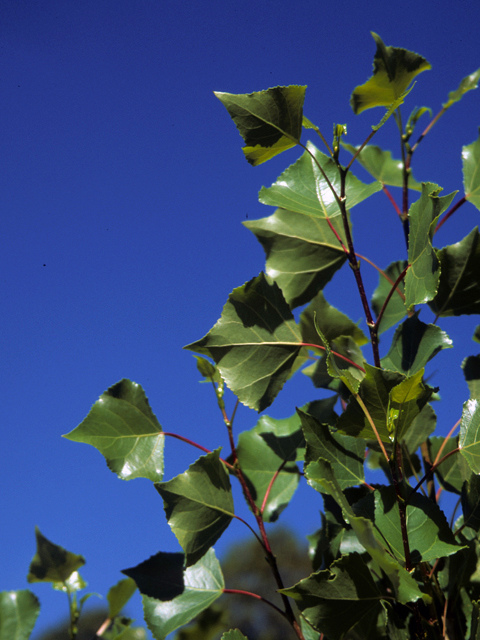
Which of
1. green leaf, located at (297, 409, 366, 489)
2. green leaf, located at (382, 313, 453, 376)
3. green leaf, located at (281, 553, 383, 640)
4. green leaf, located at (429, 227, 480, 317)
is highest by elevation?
green leaf, located at (429, 227, 480, 317)

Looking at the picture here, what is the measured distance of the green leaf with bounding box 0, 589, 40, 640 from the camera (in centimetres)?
123

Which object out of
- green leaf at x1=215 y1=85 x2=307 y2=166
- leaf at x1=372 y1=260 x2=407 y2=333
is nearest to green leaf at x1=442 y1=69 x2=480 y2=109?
leaf at x1=372 y1=260 x2=407 y2=333

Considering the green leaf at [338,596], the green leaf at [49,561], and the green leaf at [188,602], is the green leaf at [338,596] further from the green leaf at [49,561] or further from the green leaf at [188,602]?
the green leaf at [49,561]

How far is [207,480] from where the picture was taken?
3.49ft

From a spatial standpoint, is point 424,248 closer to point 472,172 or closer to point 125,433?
point 472,172

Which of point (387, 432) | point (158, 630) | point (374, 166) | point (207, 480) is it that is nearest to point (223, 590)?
point (158, 630)

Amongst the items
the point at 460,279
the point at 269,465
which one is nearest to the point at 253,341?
the point at 269,465

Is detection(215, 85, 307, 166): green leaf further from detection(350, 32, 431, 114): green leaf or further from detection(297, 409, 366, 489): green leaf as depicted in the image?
detection(297, 409, 366, 489): green leaf

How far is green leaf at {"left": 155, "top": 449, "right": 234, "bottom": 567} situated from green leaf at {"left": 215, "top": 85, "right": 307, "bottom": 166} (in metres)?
0.62

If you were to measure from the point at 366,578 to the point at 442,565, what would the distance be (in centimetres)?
32

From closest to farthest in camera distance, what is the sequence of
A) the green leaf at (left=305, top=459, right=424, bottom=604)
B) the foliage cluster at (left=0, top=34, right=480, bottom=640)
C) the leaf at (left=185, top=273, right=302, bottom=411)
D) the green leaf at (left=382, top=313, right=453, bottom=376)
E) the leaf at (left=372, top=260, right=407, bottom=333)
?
the green leaf at (left=305, top=459, right=424, bottom=604), the foliage cluster at (left=0, top=34, right=480, bottom=640), the green leaf at (left=382, top=313, right=453, bottom=376), the leaf at (left=185, top=273, right=302, bottom=411), the leaf at (left=372, top=260, right=407, bottom=333)

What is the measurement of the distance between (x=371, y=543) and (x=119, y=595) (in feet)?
3.01

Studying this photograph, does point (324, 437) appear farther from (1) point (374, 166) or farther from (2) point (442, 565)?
(1) point (374, 166)

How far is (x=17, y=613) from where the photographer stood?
1.25 meters
